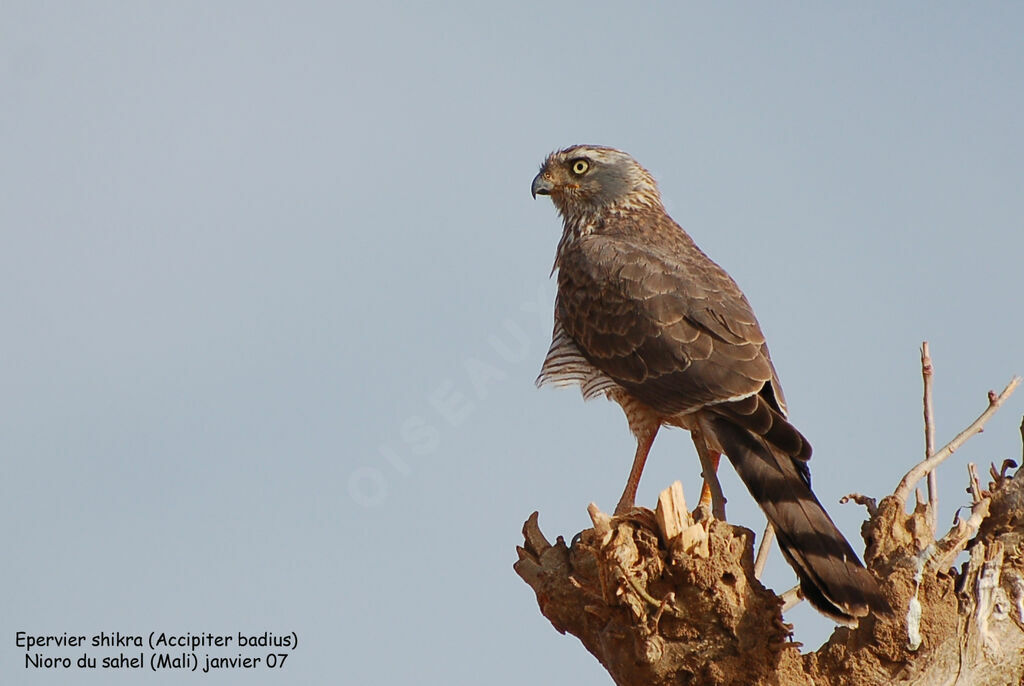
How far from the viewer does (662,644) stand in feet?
14.9

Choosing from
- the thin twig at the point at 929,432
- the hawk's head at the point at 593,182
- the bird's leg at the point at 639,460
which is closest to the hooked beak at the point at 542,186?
the hawk's head at the point at 593,182

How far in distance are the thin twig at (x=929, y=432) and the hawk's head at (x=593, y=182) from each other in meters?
3.20

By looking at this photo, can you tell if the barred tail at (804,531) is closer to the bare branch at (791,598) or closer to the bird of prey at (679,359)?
the bird of prey at (679,359)

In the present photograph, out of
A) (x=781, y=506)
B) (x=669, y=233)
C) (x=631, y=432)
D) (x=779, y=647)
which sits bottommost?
(x=779, y=647)

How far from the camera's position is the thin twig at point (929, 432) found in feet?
16.0

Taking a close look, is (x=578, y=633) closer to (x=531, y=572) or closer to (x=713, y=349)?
(x=531, y=572)

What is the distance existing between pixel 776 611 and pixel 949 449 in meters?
1.10

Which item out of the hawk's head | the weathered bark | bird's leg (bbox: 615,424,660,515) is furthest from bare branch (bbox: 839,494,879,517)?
the hawk's head

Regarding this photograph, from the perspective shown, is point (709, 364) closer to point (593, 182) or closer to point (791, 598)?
point (791, 598)

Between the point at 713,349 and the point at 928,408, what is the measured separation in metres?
1.38

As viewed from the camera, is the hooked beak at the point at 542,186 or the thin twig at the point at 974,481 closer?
the thin twig at the point at 974,481

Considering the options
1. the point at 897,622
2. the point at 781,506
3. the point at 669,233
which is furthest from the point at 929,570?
the point at 669,233

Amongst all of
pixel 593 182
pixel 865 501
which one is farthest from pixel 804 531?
pixel 593 182

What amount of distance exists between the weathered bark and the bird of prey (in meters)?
0.20
